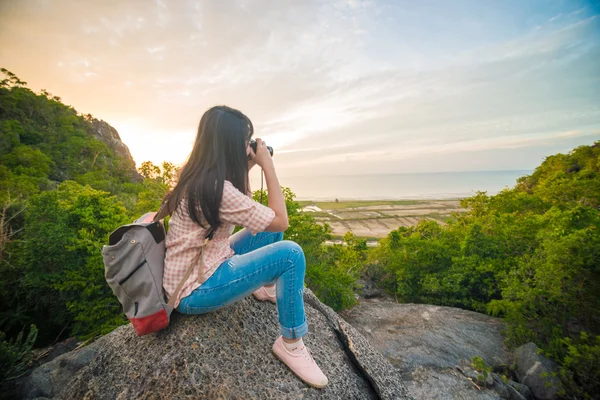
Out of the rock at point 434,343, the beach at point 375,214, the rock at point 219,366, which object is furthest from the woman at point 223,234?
the beach at point 375,214

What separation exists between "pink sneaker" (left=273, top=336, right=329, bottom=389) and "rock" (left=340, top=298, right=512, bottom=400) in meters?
2.93

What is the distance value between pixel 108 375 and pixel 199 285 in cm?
139

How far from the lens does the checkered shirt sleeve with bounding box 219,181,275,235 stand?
2.03 meters

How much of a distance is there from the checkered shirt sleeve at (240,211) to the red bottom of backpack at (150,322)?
96 cm

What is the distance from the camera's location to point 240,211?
2033 millimetres

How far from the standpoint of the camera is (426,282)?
32.2 feet

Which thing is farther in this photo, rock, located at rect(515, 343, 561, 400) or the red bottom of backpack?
rock, located at rect(515, 343, 561, 400)

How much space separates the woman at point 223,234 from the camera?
2.04 meters

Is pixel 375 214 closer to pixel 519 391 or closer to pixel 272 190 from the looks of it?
pixel 519 391

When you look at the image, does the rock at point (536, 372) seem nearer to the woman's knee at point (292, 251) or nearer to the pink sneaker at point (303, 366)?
the pink sneaker at point (303, 366)

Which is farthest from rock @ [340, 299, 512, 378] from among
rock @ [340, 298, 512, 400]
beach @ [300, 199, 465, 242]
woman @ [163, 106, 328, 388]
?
beach @ [300, 199, 465, 242]

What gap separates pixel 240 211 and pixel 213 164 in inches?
17.8

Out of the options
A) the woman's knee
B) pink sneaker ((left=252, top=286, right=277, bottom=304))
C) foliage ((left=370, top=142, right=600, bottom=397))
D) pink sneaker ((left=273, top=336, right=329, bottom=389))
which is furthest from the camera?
foliage ((left=370, top=142, right=600, bottom=397))

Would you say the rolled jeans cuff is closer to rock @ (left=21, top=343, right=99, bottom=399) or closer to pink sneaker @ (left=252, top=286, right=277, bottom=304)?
pink sneaker @ (left=252, top=286, right=277, bottom=304)
